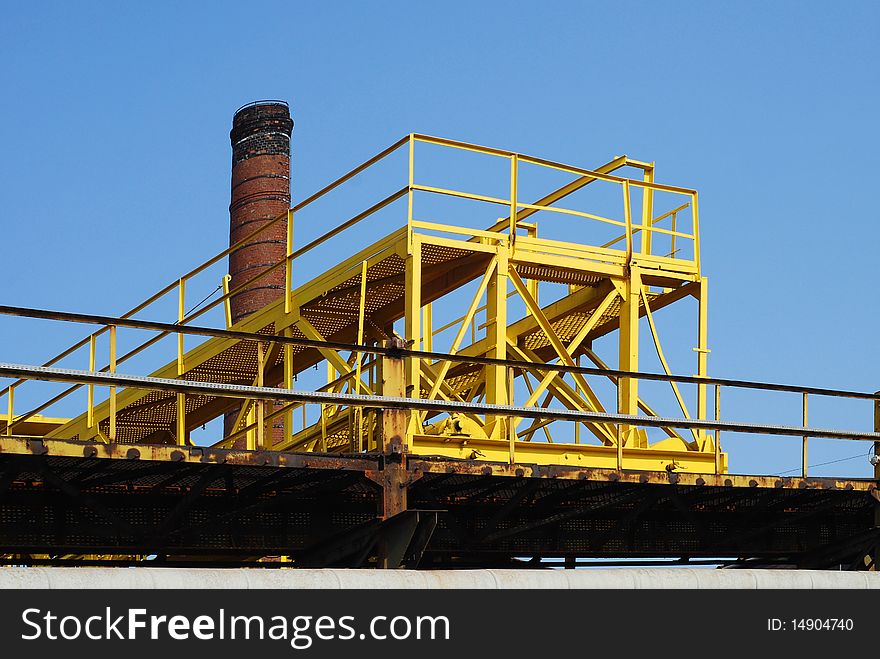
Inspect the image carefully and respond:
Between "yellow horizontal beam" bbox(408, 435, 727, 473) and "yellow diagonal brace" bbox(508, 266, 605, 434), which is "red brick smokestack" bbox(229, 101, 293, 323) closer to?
"yellow diagonal brace" bbox(508, 266, 605, 434)

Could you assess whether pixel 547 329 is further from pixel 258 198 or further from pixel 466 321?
pixel 258 198

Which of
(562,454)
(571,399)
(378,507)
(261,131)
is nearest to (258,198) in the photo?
(261,131)

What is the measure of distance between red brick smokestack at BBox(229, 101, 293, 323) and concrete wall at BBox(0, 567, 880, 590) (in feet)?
71.6

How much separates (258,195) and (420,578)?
79.7 feet

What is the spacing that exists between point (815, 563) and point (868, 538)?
1036mm

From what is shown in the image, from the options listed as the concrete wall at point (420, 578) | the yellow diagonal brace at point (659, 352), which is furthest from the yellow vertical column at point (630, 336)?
the concrete wall at point (420, 578)

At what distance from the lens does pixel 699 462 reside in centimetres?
1689

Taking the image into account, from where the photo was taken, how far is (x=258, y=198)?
104 ft

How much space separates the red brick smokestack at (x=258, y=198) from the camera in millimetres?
30672

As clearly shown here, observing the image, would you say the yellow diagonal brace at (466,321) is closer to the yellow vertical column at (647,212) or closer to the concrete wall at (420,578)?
the yellow vertical column at (647,212)

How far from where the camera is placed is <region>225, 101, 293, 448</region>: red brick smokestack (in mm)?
30672
